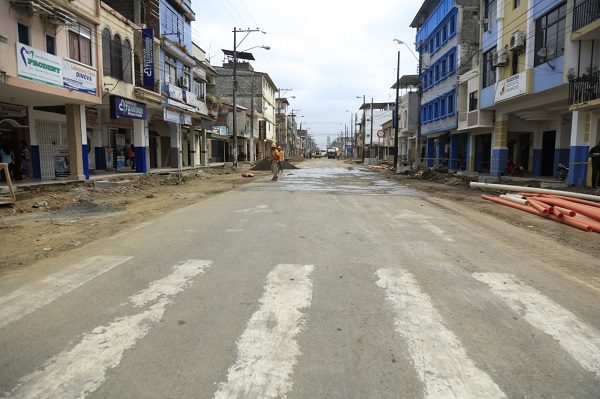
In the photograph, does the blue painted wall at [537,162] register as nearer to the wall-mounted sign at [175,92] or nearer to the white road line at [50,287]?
the wall-mounted sign at [175,92]

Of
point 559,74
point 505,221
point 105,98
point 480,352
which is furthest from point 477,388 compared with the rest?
point 105,98

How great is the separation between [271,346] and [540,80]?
20279 mm

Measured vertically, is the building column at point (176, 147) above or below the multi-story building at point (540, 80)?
below

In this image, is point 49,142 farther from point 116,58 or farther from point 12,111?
point 116,58

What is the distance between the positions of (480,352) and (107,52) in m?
21.4

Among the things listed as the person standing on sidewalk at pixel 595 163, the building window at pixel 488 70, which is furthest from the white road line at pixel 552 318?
the building window at pixel 488 70

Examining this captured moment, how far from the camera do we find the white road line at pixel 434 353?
9.58 ft

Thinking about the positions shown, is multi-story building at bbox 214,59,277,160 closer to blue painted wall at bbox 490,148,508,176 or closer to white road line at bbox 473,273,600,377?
blue painted wall at bbox 490,148,508,176

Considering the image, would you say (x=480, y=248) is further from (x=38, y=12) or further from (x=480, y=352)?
(x=38, y=12)

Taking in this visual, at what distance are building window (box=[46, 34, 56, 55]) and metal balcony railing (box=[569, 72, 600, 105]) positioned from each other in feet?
65.8

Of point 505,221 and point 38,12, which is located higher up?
point 38,12

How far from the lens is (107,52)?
798 inches

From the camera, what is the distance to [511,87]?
71.1ft

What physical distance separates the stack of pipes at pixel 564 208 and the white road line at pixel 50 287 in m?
9.13
